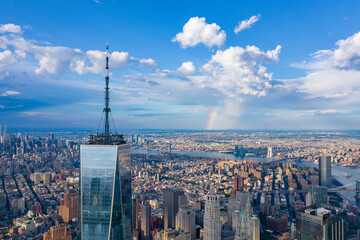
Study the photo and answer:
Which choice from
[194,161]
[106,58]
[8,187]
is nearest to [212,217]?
[106,58]

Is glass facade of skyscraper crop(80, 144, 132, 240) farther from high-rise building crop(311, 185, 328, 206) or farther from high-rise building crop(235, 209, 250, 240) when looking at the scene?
high-rise building crop(311, 185, 328, 206)

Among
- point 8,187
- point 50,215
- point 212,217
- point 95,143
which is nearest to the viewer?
point 95,143

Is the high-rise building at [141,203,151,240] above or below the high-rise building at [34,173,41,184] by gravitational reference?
below

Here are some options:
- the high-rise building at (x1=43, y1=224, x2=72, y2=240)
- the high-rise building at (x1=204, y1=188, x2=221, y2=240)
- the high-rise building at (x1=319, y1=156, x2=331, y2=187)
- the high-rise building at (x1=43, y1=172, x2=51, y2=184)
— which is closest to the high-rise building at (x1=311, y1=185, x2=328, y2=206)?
the high-rise building at (x1=204, y1=188, x2=221, y2=240)

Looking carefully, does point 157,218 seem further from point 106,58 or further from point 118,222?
point 106,58

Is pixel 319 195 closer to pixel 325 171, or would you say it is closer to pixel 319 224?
pixel 325 171

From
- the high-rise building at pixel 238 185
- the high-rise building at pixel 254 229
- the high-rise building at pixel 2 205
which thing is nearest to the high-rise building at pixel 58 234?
the high-rise building at pixel 2 205

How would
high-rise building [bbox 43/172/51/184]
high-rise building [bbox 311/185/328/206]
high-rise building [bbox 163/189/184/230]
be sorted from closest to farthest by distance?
high-rise building [bbox 163/189/184/230], high-rise building [bbox 311/185/328/206], high-rise building [bbox 43/172/51/184]
